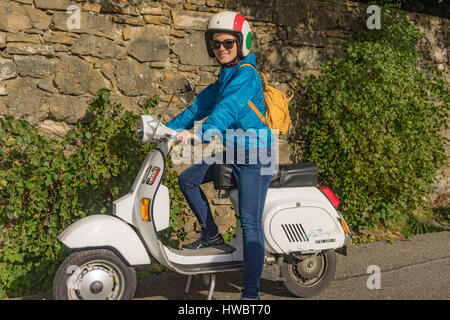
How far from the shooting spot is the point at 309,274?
3.53m

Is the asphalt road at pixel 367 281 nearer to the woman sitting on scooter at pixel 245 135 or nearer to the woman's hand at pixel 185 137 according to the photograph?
the woman sitting on scooter at pixel 245 135

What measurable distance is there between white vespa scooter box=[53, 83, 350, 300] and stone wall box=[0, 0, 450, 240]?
1530 mm

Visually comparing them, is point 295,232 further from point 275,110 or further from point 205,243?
point 275,110

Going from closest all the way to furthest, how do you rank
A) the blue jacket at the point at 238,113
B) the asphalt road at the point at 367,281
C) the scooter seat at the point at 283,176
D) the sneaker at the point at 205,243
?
the blue jacket at the point at 238,113, the scooter seat at the point at 283,176, the sneaker at the point at 205,243, the asphalt road at the point at 367,281

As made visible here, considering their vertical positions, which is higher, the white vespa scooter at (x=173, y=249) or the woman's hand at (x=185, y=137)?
the woman's hand at (x=185, y=137)

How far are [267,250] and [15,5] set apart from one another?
3013 millimetres

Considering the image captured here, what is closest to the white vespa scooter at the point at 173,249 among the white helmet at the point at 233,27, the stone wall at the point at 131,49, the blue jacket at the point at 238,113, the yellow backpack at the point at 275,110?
the blue jacket at the point at 238,113

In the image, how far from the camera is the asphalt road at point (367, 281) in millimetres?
3578

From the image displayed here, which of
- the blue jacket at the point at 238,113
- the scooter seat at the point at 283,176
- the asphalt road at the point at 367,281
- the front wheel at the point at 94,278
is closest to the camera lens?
the front wheel at the point at 94,278

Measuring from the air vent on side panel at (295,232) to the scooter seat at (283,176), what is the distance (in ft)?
1.01

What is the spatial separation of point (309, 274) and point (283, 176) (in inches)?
30.4

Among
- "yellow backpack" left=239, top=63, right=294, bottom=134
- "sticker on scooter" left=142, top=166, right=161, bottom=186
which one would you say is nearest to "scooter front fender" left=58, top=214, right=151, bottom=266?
"sticker on scooter" left=142, top=166, right=161, bottom=186

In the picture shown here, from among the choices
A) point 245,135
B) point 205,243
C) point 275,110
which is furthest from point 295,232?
point 275,110

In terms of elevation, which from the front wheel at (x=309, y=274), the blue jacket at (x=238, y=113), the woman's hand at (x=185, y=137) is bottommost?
the front wheel at (x=309, y=274)
